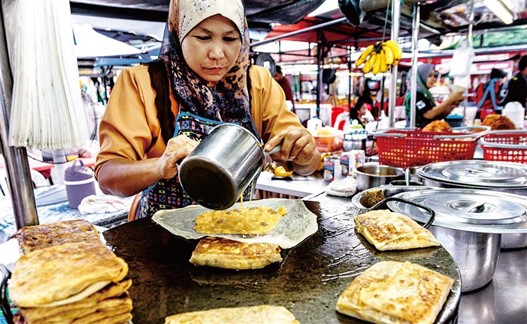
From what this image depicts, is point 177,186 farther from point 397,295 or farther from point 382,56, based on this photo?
point 382,56

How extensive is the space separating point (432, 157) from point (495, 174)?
671 mm

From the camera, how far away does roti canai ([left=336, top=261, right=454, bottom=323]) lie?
Result: 815mm

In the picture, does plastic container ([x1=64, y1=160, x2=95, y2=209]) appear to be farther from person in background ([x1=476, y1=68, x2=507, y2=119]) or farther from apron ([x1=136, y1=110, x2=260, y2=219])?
person in background ([x1=476, y1=68, x2=507, y2=119])

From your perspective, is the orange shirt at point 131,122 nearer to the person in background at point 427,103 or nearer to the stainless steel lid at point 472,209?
the stainless steel lid at point 472,209

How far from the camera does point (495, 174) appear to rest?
2100 millimetres

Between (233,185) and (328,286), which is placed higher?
(233,185)

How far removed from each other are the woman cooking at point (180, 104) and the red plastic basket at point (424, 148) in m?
1.25

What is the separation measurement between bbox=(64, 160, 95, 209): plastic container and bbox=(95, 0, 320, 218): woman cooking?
1.56 m

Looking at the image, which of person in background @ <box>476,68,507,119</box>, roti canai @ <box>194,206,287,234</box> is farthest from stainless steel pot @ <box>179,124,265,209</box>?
person in background @ <box>476,68,507,119</box>

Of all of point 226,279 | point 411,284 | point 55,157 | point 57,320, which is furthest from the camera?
point 55,157

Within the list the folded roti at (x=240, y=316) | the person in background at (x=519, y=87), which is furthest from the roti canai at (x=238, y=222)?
the person in background at (x=519, y=87)

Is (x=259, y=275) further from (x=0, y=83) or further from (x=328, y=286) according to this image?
(x=0, y=83)

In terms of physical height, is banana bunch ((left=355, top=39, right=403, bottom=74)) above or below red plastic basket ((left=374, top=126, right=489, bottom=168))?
above

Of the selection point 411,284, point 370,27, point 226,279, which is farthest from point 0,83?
point 370,27
